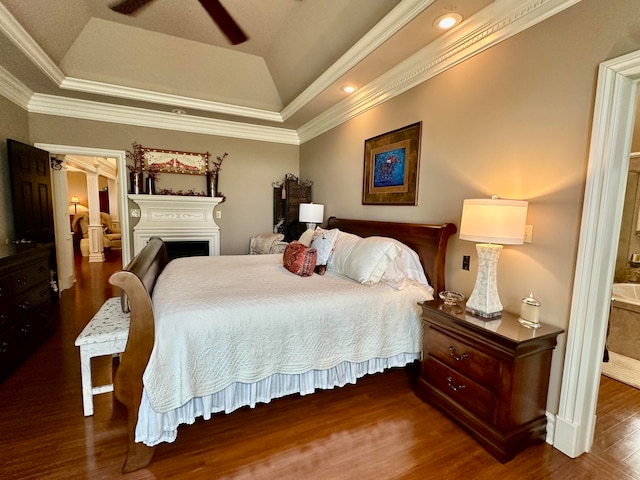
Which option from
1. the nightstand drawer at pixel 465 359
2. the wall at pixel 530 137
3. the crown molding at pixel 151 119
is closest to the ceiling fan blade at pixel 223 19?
the wall at pixel 530 137

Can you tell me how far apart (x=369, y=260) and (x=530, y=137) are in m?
1.35

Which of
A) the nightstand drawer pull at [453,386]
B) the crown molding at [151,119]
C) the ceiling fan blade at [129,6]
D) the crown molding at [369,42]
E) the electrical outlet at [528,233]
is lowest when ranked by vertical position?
the nightstand drawer pull at [453,386]

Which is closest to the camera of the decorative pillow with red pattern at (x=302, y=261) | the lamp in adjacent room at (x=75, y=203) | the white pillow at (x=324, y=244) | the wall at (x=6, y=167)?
the decorative pillow with red pattern at (x=302, y=261)

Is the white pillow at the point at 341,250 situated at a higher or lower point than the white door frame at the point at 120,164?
lower

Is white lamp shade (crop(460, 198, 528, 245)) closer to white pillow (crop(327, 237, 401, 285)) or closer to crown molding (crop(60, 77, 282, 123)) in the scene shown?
white pillow (crop(327, 237, 401, 285))

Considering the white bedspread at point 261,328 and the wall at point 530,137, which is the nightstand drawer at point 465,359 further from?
the wall at point 530,137

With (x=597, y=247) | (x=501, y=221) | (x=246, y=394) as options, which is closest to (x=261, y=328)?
(x=246, y=394)

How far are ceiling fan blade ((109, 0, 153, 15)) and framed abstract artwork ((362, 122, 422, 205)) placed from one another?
7.90 ft

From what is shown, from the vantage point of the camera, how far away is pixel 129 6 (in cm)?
264

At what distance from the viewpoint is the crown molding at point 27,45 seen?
2385mm

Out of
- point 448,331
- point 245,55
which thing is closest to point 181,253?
point 245,55

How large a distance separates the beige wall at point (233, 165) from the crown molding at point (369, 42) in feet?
5.20

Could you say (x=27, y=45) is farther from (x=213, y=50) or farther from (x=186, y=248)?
(x=186, y=248)

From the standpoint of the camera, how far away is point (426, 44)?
247cm
